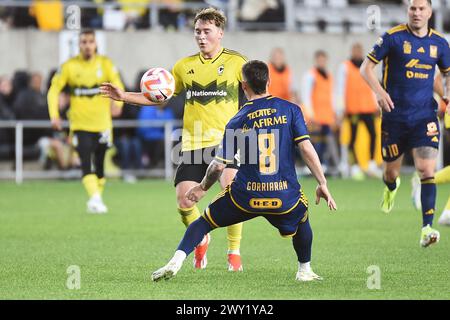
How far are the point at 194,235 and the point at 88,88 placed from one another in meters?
8.01

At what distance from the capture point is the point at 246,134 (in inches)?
349

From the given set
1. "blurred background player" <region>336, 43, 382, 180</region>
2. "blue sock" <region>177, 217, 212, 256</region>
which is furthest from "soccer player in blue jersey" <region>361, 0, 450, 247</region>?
"blurred background player" <region>336, 43, 382, 180</region>

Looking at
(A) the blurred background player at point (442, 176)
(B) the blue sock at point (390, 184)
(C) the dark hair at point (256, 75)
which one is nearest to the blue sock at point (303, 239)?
(C) the dark hair at point (256, 75)

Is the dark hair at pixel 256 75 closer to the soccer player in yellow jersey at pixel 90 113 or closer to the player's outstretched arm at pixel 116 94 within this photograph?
the player's outstretched arm at pixel 116 94

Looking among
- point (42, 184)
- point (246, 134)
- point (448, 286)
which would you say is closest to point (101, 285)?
point (246, 134)

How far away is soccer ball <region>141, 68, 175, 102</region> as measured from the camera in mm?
10156

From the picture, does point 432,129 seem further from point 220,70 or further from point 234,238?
point 234,238

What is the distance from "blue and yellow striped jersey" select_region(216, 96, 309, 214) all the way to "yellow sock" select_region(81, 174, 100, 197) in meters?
7.75

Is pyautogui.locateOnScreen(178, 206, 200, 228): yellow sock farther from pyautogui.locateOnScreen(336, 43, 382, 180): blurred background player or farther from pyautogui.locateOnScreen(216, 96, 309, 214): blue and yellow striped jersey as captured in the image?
pyautogui.locateOnScreen(336, 43, 382, 180): blurred background player

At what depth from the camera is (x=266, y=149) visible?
8.85 m

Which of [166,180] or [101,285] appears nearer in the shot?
[101,285]

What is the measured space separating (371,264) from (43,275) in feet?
9.75

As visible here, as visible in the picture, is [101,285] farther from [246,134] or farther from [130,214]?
[130,214]

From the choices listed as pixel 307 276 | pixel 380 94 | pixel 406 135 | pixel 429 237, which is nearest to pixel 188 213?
pixel 307 276
